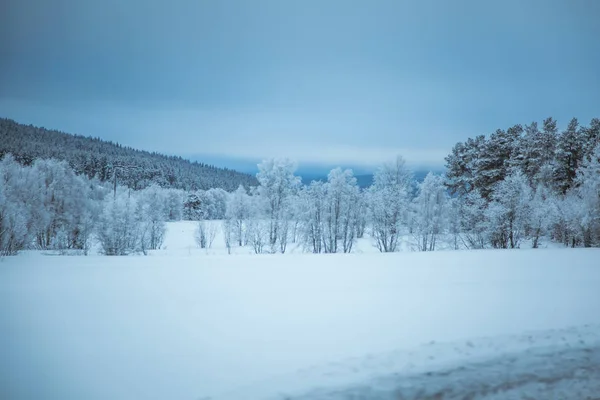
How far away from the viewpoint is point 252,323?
722 cm

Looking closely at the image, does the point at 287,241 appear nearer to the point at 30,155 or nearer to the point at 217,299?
the point at 217,299

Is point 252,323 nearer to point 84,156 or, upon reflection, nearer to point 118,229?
point 118,229

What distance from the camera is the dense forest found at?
1011 inches

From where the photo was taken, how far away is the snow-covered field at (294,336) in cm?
505

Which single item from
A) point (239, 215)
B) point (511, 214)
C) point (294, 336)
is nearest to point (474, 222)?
point (511, 214)

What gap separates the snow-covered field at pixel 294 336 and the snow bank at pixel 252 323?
31 millimetres

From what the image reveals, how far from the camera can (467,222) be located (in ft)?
97.5

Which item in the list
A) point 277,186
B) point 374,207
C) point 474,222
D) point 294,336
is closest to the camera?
point 294,336

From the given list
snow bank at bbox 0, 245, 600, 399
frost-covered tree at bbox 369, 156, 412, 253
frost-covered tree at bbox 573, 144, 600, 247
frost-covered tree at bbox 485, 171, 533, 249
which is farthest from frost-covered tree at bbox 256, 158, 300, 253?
frost-covered tree at bbox 573, 144, 600, 247

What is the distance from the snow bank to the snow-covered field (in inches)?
1.2

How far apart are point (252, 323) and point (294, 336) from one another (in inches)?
44.2

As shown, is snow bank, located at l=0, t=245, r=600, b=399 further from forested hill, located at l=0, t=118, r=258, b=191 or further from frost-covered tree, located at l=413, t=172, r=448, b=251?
frost-covered tree, located at l=413, t=172, r=448, b=251

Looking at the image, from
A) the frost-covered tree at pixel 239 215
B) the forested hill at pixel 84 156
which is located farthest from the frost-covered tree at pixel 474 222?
the forested hill at pixel 84 156

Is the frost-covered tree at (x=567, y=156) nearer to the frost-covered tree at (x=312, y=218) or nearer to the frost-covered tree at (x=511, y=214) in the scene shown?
the frost-covered tree at (x=511, y=214)
